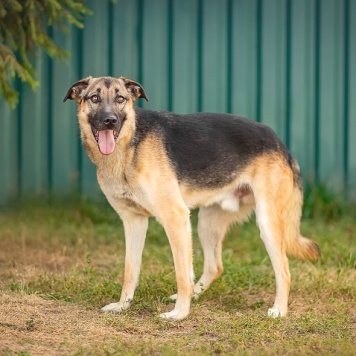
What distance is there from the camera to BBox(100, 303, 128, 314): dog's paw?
689cm

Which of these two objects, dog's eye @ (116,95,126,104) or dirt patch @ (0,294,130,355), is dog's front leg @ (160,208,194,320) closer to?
dirt patch @ (0,294,130,355)

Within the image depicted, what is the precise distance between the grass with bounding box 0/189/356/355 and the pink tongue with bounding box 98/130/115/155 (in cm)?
120

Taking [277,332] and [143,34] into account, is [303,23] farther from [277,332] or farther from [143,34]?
[277,332]

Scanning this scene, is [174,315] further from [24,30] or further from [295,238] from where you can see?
[24,30]

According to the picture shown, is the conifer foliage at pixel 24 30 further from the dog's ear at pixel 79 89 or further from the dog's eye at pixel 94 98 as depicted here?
the dog's eye at pixel 94 98

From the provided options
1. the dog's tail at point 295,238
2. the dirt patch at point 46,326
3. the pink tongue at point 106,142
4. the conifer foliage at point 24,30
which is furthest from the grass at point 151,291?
the conifer foliage at point 24,30

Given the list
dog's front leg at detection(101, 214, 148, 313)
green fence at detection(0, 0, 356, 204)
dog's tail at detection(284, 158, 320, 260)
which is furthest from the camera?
green fence at detection(0, 0, 356, 204)

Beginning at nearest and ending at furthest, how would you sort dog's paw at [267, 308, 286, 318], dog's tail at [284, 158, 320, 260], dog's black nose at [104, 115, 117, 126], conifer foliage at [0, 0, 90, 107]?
dog's black nose at [104, 115, 117, 126], dog's paw at [267, 308, 286, 318], dog's tail at [284, 158, 320, 260], conifer foliage at [0, 0, 90, 107]

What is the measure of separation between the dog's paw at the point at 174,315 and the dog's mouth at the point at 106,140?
4.14ft

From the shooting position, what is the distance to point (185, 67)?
10.9 meters

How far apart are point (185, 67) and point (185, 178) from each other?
163 inches

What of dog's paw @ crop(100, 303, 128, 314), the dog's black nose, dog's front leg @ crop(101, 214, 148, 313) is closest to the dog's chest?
dog's front leg @ crop(101, 214, 148, 313)

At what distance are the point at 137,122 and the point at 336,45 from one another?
488 cm

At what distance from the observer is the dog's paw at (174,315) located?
6.62m
